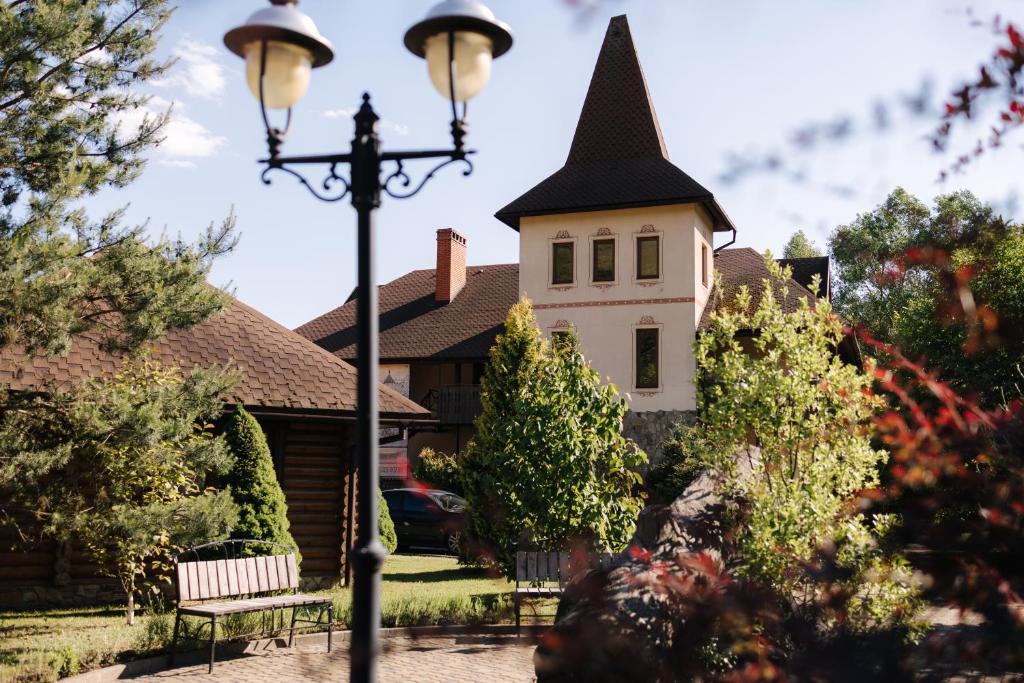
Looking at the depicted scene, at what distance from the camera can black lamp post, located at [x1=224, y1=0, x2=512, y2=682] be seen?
4.45 m

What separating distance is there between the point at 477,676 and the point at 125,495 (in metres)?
4.15

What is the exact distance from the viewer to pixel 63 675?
335 inches

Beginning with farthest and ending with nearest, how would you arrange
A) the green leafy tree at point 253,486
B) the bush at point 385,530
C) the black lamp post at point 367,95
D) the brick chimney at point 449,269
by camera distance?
1. the brick chimney at point 449,269
2. the bush at point 385,530
3. the green leafy tree at point 253,486
4. the black lamp post at point 367,95

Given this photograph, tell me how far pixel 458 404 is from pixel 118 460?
2142cm

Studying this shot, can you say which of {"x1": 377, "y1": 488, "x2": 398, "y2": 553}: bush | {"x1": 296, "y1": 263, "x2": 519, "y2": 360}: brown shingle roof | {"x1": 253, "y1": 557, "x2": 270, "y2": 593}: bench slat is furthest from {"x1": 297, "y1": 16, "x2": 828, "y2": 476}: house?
{"x1": 253, "y1": 557, "x2": 270, "y2": 593}: bench slat

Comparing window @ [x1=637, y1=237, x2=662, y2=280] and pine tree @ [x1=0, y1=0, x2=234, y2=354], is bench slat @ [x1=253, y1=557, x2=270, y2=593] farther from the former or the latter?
window @ [x1=637, y1=237, x2=662, y2=280]

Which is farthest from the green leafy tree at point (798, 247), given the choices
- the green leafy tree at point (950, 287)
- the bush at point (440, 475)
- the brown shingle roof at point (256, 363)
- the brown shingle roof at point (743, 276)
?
the brown shingle roof at point (256, 363)

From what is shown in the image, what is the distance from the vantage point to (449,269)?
117 ft

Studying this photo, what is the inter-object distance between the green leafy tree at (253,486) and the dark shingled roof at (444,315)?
1858 cm

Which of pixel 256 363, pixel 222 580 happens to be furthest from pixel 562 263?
pixel 222 580

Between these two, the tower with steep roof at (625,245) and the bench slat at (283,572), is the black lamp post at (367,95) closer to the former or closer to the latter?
the bench slat at (283,572)

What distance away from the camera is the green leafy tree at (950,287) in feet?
9.15

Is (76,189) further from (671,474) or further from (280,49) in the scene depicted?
(671,474)

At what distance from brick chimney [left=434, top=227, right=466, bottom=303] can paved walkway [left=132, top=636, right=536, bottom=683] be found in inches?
978
